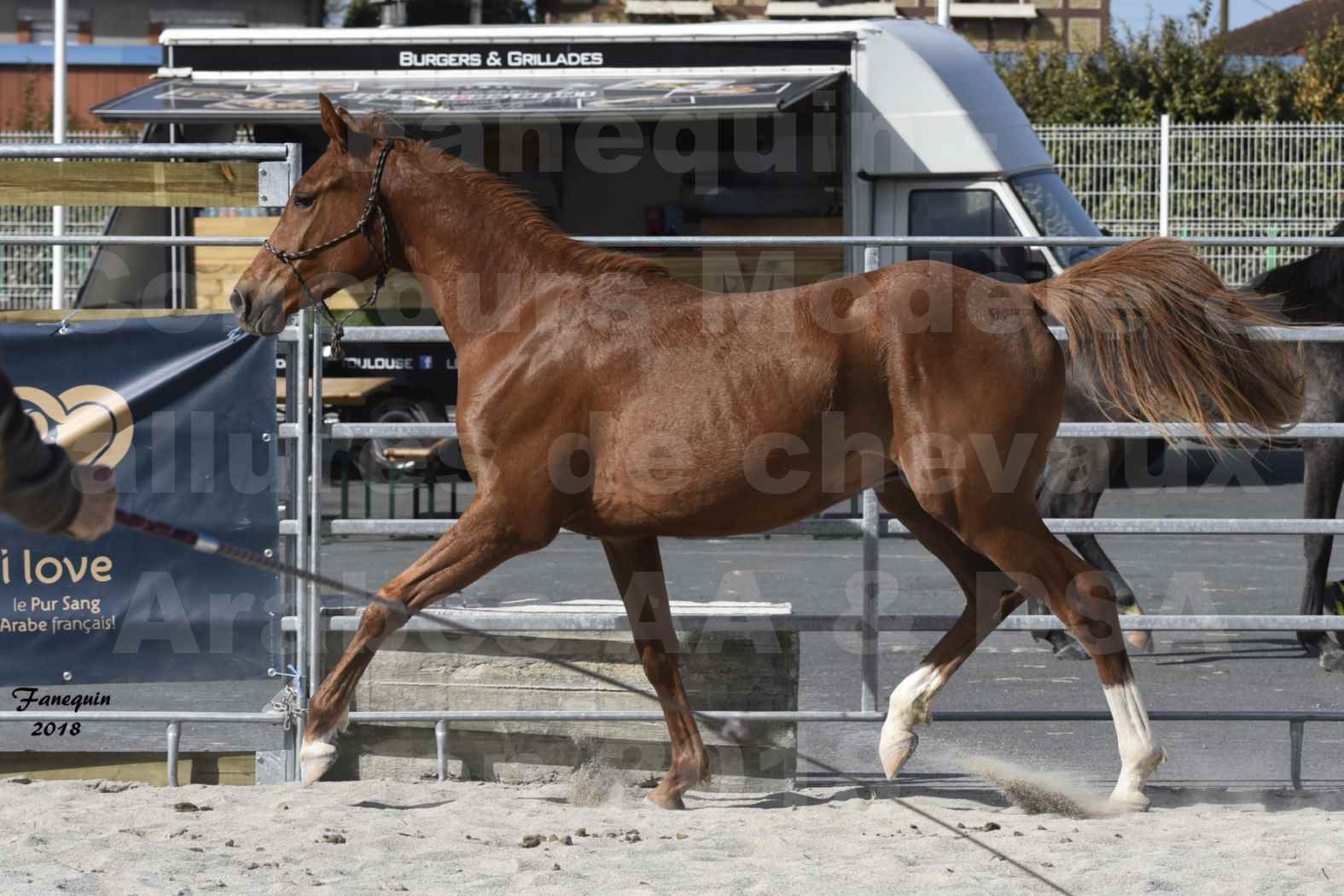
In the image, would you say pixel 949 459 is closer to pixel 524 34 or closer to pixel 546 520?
pixel 546 520

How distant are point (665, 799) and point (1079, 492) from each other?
12.5 feet

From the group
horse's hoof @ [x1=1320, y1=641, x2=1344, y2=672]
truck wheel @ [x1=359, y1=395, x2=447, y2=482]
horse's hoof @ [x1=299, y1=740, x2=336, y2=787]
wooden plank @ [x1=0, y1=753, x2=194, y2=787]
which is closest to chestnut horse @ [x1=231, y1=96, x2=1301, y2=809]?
horse's hoof @ [x1=299, y1=740, x2=336, y2=787]

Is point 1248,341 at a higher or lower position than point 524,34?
lower

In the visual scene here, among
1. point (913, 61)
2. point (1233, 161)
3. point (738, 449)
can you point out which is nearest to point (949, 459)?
point (738, 449)

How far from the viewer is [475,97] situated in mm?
13180

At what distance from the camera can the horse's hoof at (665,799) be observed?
5.61 metres

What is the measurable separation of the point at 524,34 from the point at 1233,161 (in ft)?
32.0

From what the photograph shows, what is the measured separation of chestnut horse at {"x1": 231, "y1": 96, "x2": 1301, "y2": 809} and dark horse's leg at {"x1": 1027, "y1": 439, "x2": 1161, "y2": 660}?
296 centimetres

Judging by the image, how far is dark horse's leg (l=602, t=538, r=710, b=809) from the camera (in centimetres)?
564

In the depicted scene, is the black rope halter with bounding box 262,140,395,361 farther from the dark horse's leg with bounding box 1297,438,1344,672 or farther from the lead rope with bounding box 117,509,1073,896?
the dark horse's leg with bounding box 1297,438,1344,672

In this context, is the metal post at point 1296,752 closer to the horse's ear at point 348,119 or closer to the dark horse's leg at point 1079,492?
the dark horse's leg at point 1079,492

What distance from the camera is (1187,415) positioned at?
17.9 feet

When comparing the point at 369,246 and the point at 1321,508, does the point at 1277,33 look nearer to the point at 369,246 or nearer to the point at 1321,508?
the point at 1321,508

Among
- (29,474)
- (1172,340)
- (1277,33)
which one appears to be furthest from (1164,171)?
(1277,33)
